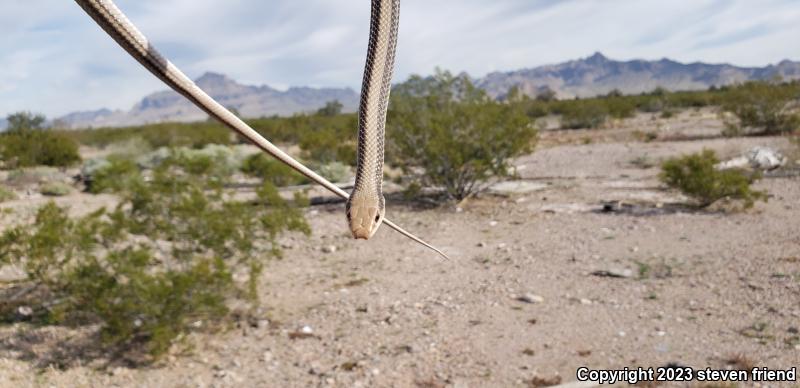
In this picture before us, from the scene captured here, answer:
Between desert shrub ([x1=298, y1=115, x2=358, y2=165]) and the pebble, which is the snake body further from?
desert shrub ([x1=298, y1=115, x2=358, y2=165])

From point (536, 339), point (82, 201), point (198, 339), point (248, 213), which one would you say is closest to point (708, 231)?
point (536, 339)

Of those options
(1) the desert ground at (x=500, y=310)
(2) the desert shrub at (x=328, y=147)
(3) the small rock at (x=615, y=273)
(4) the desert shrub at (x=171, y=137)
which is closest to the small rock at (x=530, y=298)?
(1) the desert ground at (x=500, y=310)

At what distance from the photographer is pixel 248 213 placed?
775cm

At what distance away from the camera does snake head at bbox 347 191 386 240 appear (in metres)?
1.67

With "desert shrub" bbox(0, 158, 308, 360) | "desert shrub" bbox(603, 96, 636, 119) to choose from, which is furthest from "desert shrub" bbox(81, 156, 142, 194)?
"desert shrub" bbox(603, 96, 636, 119)

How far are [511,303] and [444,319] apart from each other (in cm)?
104

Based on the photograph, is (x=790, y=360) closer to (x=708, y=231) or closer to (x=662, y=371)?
(x=662, y=371)

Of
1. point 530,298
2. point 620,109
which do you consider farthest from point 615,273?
point 620,109

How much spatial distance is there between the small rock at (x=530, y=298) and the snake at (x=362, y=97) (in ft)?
20.9

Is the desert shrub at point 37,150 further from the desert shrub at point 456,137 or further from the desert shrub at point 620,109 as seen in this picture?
the desert shrub at point 620,109

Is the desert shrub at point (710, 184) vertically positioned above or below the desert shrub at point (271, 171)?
below

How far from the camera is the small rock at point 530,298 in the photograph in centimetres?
776

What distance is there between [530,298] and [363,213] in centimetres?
652

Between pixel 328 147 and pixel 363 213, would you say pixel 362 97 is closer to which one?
pixel 363 213
